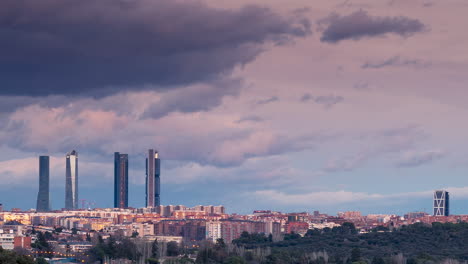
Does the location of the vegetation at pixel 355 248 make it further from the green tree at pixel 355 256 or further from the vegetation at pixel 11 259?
the vegetation at pixel 11 259

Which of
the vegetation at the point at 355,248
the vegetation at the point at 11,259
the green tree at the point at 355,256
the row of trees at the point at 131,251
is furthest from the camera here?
the row of trees at the point at 131,251

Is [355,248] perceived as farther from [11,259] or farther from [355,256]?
[11,259]

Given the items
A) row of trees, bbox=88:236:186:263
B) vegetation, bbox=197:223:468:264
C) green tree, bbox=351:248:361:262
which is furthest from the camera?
row of trees, bbox=88:236:186:263

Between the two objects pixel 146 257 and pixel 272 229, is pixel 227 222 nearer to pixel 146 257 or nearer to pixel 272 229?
pixel 272 229

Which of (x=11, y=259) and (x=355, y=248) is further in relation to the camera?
(x=355, y=248)

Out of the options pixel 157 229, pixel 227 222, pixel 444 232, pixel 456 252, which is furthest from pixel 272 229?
pixel 456 252

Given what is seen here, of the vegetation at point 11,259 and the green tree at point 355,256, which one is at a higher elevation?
the vegetation at point 11,259

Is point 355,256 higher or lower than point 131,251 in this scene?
lower

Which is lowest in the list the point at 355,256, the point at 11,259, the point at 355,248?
the point at 355,256

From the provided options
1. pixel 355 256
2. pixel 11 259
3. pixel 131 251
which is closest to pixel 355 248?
pixel 355 256

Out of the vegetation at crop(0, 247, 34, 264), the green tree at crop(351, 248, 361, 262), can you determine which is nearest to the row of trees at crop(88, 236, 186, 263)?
the green tree at crop(351, 248, 361, 262)

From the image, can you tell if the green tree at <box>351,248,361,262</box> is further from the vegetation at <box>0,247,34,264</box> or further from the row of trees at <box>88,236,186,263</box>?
the vegetation at <box>0,247,34,264</box>

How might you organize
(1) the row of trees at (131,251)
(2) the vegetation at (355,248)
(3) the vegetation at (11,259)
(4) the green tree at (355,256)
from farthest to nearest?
(1) the row of trees at (131,251)
(4) the green tree at (355,256)
(2) the vegetation at (355,248)
(3) the vegetation at (11,259)

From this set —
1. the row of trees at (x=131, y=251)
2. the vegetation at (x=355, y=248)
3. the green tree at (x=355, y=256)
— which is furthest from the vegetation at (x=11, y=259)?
the green tree at (x=355, y=256)
